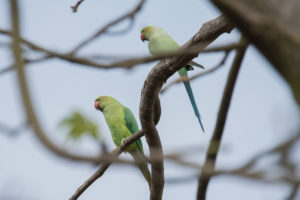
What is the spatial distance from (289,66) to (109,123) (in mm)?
4511

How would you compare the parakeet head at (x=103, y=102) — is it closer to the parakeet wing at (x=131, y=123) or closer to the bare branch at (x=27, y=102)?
the parakeet wing at (x=131, y=123)

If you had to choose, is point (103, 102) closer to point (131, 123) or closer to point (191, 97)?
point (131, 123)

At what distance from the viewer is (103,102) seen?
5648 mm

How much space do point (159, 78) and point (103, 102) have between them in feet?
9.72

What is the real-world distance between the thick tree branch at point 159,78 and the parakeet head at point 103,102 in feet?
7.82

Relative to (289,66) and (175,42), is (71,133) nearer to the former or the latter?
(289,66)

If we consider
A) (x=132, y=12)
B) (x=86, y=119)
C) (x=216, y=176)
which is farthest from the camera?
(x=132, y=12)

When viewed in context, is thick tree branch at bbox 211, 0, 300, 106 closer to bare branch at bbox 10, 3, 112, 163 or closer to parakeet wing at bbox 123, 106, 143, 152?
bare branch at bbox 10, 3, 112, 163

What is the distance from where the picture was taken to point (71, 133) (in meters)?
1.70

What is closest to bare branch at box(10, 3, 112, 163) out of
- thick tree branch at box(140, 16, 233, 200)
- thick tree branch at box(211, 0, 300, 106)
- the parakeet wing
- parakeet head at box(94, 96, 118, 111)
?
thick tree branch at box(211, 0, 300, 106)

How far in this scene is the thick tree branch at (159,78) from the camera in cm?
250

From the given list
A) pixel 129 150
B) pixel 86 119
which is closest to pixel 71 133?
pixel 86 119

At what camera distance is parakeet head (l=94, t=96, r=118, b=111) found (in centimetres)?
563

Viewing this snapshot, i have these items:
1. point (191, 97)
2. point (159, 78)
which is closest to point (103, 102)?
point (191, 97)
